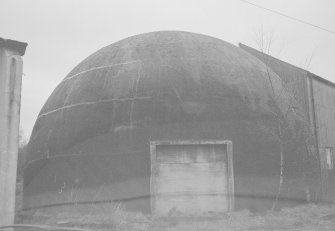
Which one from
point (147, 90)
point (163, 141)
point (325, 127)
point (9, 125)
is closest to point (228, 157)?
point (163, 141)

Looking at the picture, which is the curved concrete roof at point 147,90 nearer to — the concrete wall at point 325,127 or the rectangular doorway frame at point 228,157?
the rectangular doorway frame at point 228,157

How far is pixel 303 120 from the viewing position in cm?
1702

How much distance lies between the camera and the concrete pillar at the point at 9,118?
409 inches

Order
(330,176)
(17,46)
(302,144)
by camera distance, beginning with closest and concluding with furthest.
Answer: (17,46)
(302,144)
(330,176)

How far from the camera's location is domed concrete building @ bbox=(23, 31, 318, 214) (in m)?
13.8

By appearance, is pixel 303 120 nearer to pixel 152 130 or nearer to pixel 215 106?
pixel 215 106

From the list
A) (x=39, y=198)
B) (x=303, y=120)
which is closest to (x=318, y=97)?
(x=303, y=120)

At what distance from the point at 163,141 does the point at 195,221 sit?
248 cm

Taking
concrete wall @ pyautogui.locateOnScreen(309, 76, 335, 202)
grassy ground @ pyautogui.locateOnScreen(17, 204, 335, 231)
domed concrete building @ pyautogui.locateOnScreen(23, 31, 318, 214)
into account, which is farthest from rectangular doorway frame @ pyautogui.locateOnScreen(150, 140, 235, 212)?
concrete wall @ pyautogui.locateOnScreen(309, 76, 335, 202)

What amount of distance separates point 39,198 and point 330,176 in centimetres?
1094

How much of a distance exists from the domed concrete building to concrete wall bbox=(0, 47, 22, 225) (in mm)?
3576

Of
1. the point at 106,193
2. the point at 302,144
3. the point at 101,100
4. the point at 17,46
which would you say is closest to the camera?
the point at 17,46

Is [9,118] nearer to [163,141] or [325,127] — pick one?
[163,141]

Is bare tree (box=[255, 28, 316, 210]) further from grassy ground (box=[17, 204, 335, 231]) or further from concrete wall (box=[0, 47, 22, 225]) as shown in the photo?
concrete wall (box=[0, 47, 22, 225])
